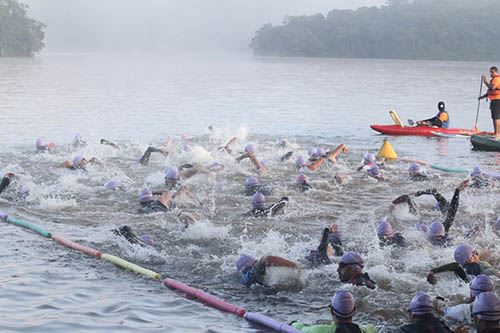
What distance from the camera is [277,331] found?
24.1ft

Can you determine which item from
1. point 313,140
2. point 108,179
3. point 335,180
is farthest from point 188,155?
point 313,140

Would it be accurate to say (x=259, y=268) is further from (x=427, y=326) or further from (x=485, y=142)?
(x=485, y=142)

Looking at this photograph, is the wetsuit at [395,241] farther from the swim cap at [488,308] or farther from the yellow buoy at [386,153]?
the yellow buoy at [386,153]

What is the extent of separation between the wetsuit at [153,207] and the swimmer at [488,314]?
7.92 metres

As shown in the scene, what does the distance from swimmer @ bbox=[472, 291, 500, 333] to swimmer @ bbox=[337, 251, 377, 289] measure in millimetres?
2166

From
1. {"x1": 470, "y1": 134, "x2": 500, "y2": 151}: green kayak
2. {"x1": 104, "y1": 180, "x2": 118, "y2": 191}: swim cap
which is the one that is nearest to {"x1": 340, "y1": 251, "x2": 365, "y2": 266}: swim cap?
{"x1": 104, "y1": 180, "x2": 118, "y2": 191}: swim cap

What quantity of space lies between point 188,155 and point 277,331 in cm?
1216

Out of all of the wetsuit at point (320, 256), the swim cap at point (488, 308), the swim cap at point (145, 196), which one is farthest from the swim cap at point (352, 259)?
the swim cap at point (145, 196)

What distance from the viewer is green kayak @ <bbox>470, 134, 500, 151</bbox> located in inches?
848

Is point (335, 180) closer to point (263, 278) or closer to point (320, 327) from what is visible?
point (263, 278)

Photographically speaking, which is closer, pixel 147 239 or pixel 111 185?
pixel 147 239

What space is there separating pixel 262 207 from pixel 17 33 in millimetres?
127322

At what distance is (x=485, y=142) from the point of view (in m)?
21.8

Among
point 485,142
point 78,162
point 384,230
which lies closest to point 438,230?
point 384,230
